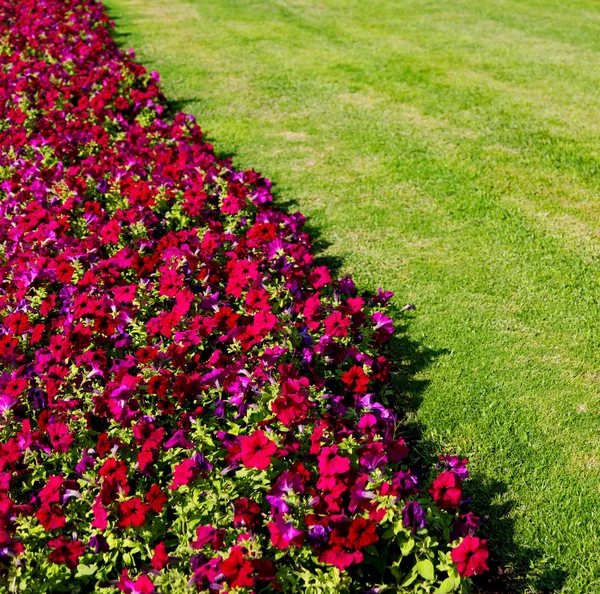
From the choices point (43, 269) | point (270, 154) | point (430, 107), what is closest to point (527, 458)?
point (43, 269)

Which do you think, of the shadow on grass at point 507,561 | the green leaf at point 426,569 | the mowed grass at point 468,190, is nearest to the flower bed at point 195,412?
the green leaf at point 426,569

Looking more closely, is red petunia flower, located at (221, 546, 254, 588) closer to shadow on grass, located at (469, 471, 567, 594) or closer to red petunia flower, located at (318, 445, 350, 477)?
red petunia flower, located at (318, 445, 350, 477)

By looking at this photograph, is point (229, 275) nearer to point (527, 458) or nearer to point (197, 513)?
point (197, 513)

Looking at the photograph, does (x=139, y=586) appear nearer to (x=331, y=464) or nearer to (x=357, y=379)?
(x=331, y=464)

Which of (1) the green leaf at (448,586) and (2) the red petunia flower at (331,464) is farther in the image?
(2) the red petunia flower at (331,464)

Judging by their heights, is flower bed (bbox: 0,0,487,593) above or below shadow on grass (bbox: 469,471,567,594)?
above

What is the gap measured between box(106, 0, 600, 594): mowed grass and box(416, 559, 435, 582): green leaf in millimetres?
557

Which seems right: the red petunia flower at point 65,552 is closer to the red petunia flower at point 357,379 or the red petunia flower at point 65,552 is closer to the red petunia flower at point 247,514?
the red petunia flower at point 247,514

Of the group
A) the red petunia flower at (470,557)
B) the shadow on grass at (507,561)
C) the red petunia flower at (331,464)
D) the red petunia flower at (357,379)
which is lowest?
the shadow on grass at (507,561)

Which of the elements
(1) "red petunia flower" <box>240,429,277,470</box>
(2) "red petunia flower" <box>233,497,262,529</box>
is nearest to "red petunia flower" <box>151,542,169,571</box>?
(2) "red petunia flower" <box>233,497,262,529</box>

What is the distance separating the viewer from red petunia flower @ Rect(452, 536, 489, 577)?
2.35m

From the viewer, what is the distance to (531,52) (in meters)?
9.95

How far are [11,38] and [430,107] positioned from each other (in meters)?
→ 6.47

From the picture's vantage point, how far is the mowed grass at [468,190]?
3.45 m
